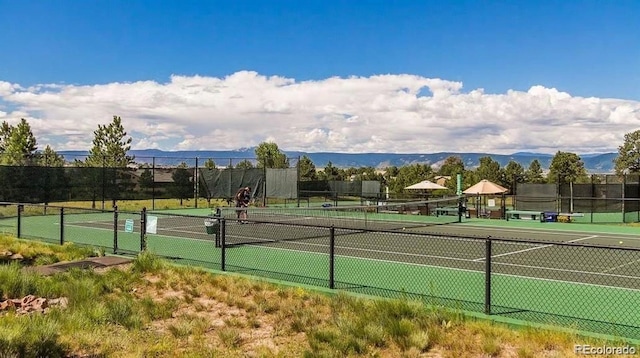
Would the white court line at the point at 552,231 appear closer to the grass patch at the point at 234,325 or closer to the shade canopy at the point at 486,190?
the shade canopy at the point at 486,190

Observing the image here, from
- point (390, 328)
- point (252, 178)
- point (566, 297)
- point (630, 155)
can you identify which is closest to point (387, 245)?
point (566, 297)

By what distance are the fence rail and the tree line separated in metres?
15.3

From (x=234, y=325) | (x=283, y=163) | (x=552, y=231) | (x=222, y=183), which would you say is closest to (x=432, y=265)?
(x=234, y=325)

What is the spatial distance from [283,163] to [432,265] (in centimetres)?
3245

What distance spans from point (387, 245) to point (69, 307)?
10173 mm

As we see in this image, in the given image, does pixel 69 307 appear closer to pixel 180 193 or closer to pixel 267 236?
pixel 267 236

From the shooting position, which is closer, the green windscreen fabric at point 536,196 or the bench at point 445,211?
the bench at point 445,211

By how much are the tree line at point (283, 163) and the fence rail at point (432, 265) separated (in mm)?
15306

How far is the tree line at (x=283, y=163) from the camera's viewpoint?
3438 centimetres

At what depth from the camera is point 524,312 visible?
8.26m

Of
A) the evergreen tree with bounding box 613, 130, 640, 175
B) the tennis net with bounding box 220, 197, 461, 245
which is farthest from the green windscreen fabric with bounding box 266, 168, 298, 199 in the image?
the evergreen tree with bounding box 613, 130, 640, 175

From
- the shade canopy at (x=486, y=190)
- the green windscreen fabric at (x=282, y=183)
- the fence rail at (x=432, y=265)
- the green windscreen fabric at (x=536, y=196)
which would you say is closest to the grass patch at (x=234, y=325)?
the fence rail at (x=432, y=265)

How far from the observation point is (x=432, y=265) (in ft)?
41.9

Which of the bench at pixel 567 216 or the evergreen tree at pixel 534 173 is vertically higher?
the evergreen tree at pixel 534 173
